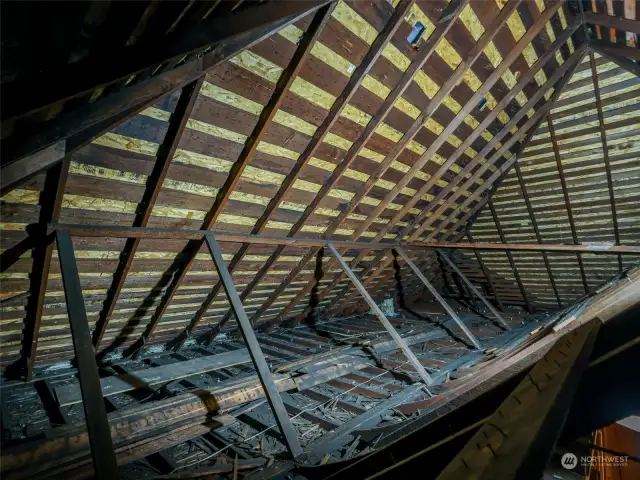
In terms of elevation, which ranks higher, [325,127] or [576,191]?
[325,127]

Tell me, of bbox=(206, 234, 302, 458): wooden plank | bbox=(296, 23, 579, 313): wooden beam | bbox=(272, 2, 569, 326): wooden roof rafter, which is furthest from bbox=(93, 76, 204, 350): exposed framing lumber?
bbox=(296, 23, 579, 313): wooden beam

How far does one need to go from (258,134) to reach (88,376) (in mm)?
2561

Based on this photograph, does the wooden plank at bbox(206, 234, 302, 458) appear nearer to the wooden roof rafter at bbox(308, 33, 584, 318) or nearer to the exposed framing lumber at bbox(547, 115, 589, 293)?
the wooden roof rafter at bbox(308, 33, 584, 318)

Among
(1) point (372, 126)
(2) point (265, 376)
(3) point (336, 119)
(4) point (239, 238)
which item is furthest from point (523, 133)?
(2) point (265, 376)

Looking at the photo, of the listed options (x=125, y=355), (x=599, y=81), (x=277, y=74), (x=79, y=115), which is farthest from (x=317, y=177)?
(x=599, y=81)

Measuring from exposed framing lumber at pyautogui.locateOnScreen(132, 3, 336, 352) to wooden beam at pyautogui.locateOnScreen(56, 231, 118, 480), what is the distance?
4.74ft

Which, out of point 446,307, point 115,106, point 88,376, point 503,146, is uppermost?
point 503,146

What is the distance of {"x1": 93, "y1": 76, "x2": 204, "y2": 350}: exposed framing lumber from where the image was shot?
2.81 m

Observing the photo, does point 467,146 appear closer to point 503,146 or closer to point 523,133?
point 503,146

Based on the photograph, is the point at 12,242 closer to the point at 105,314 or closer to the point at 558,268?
the point at 105,314

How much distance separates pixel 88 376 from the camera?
98.3 inches

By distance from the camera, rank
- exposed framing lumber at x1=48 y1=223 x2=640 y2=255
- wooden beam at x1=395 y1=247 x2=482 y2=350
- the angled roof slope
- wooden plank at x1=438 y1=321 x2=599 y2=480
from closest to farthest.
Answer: wooden plank at x1=438 y1=321 x2=599 y2=480 < exposed framing lumber at x1=48 y1=223 x2=640 y2=255 < the angled roof slope < wooden beam at x1=395 y1=247 x2=482 y2=350

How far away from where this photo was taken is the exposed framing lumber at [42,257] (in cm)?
277

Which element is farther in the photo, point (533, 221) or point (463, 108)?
point (533, 221)
